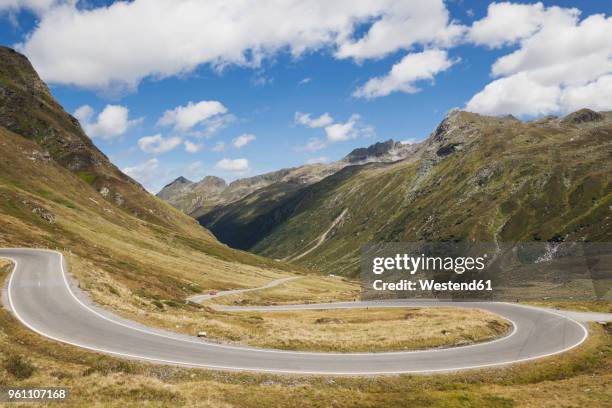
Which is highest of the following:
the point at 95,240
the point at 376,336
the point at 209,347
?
the point at 95,240

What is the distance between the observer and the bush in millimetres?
25953

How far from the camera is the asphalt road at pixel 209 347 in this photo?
3503 cm

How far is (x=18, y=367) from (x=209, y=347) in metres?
15.6

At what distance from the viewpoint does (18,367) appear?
26.7 m

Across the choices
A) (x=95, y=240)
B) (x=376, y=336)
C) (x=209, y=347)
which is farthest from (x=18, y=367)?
A: (x=95, y=240)

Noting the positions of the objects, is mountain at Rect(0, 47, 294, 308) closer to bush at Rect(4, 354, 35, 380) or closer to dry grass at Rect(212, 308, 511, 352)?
dry grass at Rect(212, 308, 511, 352)

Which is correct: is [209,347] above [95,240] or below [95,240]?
below

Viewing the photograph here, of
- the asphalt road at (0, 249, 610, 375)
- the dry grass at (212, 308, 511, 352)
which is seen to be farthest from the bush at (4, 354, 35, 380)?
the dry grass at (212, 308, 511, 352)

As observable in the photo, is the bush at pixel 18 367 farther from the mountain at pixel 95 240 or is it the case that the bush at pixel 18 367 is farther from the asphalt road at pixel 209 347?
the mountain at pixel 95 240

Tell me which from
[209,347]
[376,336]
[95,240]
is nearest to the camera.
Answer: [209,347]

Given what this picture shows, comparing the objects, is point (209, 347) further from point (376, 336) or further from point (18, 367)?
point (376, 336)

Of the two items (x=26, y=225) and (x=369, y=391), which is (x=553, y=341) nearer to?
(x=369, y=391)

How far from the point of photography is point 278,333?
47.9 m

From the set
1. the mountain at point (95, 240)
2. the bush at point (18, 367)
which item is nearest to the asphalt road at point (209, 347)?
the mountain at point (95, 240)
